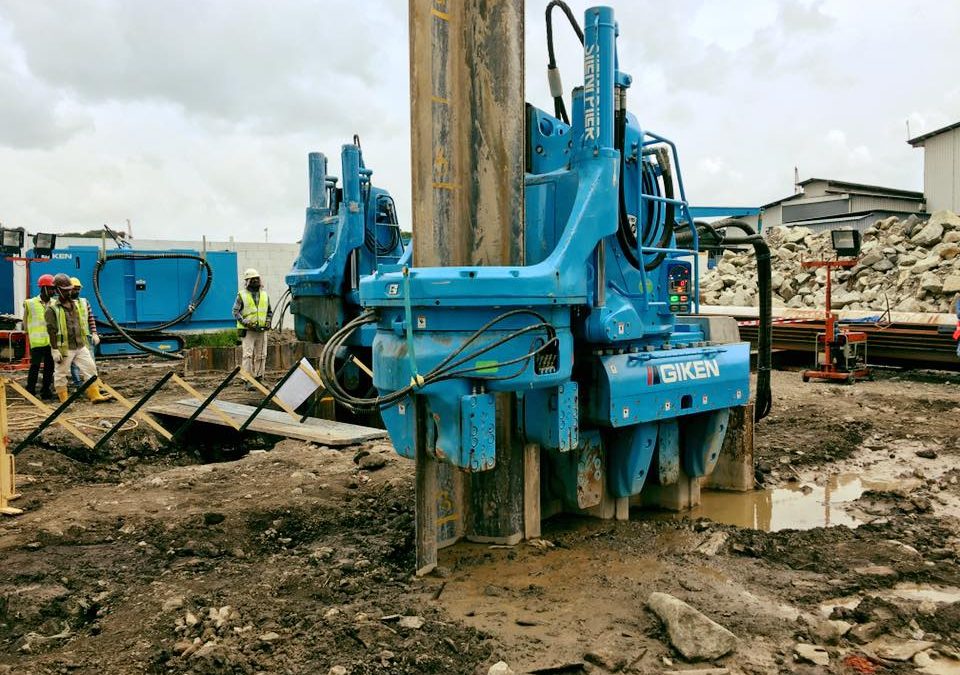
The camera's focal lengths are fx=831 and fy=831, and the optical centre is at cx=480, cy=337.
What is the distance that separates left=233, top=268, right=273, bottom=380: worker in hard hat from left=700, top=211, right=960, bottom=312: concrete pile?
39.8 feet

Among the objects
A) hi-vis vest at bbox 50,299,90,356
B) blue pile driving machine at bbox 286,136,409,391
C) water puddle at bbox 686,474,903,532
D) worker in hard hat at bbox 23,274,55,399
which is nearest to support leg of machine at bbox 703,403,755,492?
water puddle at bbox 686,474,903,532

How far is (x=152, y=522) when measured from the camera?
5750 millimetres

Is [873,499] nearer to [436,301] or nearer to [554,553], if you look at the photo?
[554,553]

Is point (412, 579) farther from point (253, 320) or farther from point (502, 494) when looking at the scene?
point (253, 320)

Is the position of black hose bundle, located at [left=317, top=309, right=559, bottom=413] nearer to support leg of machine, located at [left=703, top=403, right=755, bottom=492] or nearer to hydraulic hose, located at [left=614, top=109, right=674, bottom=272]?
hydraulic hose, located at [left=614, top=109, right=674, bottom=272]

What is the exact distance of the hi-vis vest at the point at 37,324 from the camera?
11570mm

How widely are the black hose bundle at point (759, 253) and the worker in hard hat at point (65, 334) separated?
8.48 m

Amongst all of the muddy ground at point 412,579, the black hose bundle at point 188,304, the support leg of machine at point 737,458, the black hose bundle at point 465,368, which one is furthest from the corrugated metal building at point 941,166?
the black hose bundle at point 465,368

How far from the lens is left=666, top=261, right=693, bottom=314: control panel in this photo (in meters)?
5.90

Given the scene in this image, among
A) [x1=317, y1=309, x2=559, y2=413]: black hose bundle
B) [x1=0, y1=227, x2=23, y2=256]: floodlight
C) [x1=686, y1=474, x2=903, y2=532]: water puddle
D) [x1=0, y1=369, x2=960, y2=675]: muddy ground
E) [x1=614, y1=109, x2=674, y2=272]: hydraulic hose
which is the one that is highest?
[x1=0, y1=227, x2=23, y2=256]: floodlight

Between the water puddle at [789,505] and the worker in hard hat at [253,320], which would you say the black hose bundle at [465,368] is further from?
the worker in hard hat at [253,320]

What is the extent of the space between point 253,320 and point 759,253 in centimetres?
779

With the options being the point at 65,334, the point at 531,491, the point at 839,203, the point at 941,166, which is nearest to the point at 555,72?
the point at 531,491

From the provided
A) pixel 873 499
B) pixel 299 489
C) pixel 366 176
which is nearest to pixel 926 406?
pixel 873 499
